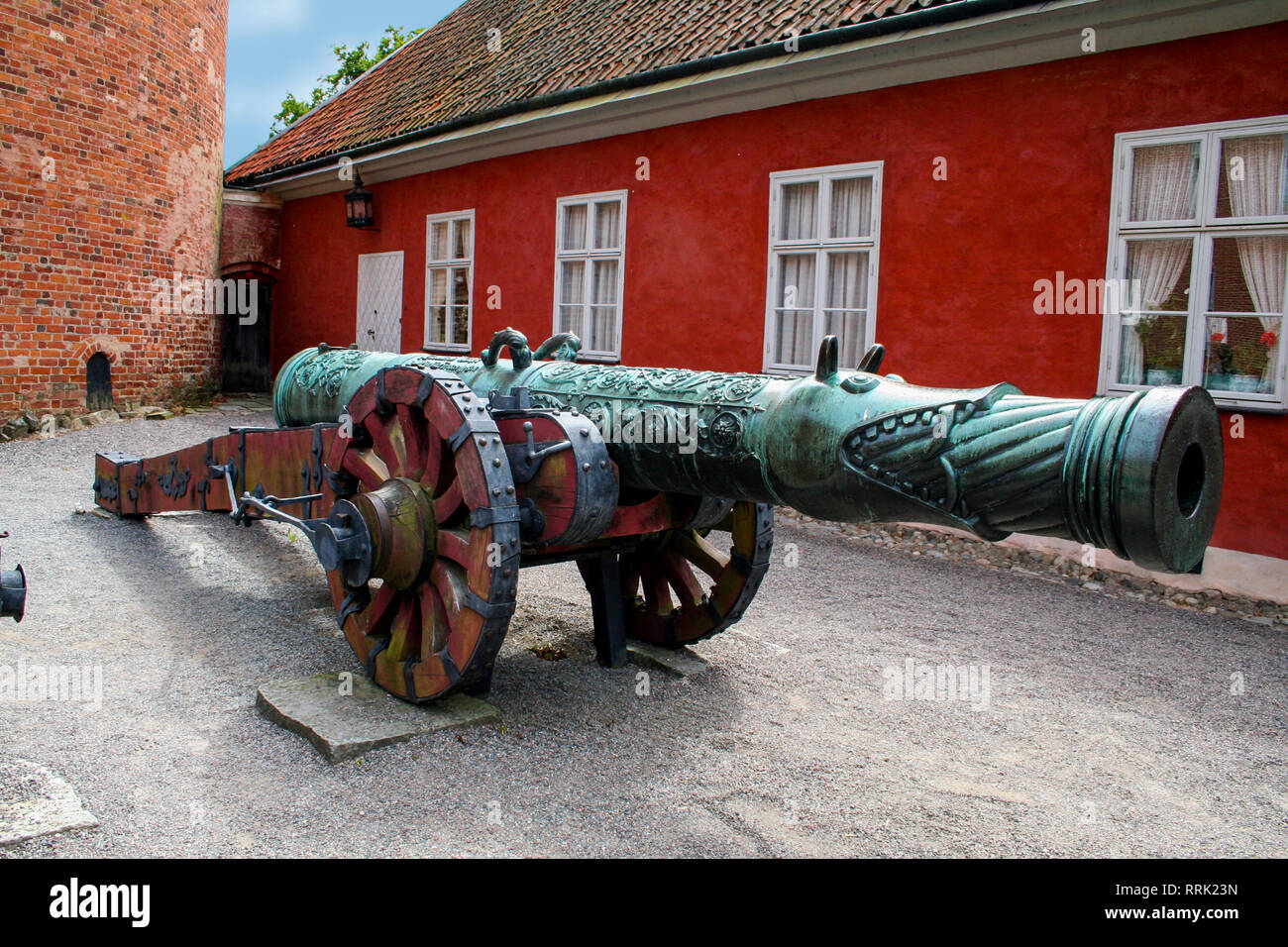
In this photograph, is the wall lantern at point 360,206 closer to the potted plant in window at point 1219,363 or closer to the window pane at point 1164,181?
the window pane at point 1164,181

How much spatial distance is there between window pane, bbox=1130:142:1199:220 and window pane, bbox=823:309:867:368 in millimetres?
2137

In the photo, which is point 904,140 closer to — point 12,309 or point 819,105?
point 819,105

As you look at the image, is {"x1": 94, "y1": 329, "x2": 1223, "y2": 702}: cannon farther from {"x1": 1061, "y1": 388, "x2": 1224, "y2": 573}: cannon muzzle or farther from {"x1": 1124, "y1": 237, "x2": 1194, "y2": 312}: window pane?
{"x1": 1124, "y1": 237, "x2": 1194, "y2": 312}: window pane

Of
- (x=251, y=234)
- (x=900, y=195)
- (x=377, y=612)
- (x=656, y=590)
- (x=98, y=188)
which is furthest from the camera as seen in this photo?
(x=251, y=234)

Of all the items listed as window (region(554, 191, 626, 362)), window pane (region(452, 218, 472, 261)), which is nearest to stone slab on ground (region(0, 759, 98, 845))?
window (region(554, 191, 626, 362))

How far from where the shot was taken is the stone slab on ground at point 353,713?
3359 millimetres

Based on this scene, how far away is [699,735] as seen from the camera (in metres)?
3.72

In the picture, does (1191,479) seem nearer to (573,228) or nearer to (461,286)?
(573,228)

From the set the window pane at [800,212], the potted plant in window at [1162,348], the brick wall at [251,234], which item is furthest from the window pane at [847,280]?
the brick wall at [251,234]

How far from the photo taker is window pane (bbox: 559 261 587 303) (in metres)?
10.7

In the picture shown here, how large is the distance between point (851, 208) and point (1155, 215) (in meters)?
2.31

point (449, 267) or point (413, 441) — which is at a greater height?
point (449, 267)

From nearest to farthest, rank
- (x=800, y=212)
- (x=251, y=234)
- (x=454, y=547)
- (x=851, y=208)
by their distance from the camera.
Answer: (x=454, y=547)
(x=851, y=208)
(x=800, y=212)
(x=251, y=234)

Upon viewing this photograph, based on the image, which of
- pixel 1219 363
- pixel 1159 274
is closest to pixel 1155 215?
pixel 1159 274
